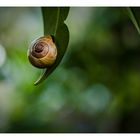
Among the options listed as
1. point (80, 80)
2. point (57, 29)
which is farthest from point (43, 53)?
point (80, 80)

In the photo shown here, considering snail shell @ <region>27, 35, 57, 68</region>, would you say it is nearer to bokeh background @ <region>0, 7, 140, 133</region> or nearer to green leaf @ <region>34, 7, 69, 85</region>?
green leaf @ <region>34, 7, 69, 85</region>

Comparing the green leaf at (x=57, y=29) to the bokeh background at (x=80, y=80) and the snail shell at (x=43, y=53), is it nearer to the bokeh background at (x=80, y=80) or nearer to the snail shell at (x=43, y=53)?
the snail shell at (x=43, y=53)

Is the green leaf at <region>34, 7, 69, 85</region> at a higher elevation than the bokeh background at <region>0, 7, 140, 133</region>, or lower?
higher

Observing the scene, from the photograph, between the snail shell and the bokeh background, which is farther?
the bokeh background

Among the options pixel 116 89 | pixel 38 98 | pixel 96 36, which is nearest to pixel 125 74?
pixel 116 89

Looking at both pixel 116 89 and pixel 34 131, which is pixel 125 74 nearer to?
pixel 116 89

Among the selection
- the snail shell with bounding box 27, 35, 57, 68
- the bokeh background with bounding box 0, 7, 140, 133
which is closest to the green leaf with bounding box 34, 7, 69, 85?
the snail shell with bounding box 27, 35, 57, 68
